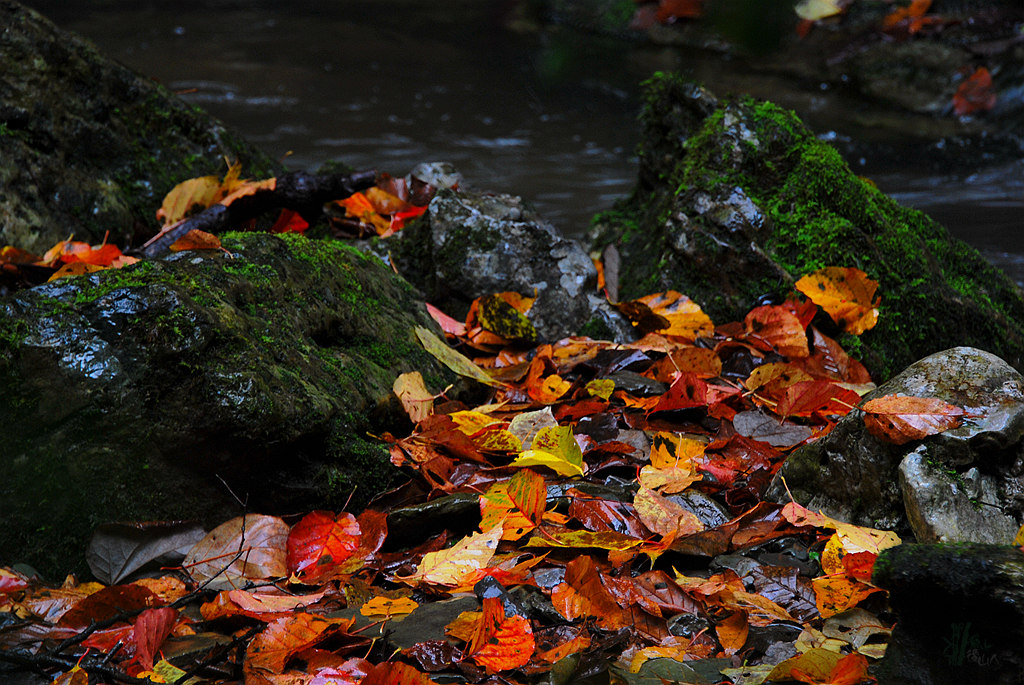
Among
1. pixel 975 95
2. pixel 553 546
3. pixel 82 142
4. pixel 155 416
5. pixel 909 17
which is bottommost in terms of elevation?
pixel 553 546

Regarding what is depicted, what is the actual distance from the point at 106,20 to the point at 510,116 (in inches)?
346

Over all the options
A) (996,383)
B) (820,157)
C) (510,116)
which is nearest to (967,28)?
(510,116)

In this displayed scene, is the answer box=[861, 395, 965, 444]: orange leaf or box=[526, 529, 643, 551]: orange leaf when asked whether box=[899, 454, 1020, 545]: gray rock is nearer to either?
box=[861, 395, 965, 444]: orange leaf

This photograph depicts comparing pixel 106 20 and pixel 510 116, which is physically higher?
pixel 106 20

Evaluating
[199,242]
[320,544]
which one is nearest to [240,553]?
[320,544]

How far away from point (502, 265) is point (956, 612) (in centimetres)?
256

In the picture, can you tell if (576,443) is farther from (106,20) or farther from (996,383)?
(106,20)

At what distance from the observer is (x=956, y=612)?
1297 mm

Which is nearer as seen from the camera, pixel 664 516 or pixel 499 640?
pixel 499 640

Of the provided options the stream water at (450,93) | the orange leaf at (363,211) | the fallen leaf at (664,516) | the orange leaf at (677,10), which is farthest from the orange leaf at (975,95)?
the fallen leaf at (664,516)

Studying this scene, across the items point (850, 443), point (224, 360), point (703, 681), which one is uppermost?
point (224, 360)

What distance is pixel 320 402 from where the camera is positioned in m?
2.34

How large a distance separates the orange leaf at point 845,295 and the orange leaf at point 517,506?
1.76 m

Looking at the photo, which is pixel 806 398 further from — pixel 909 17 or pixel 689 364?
pixel 909 17
